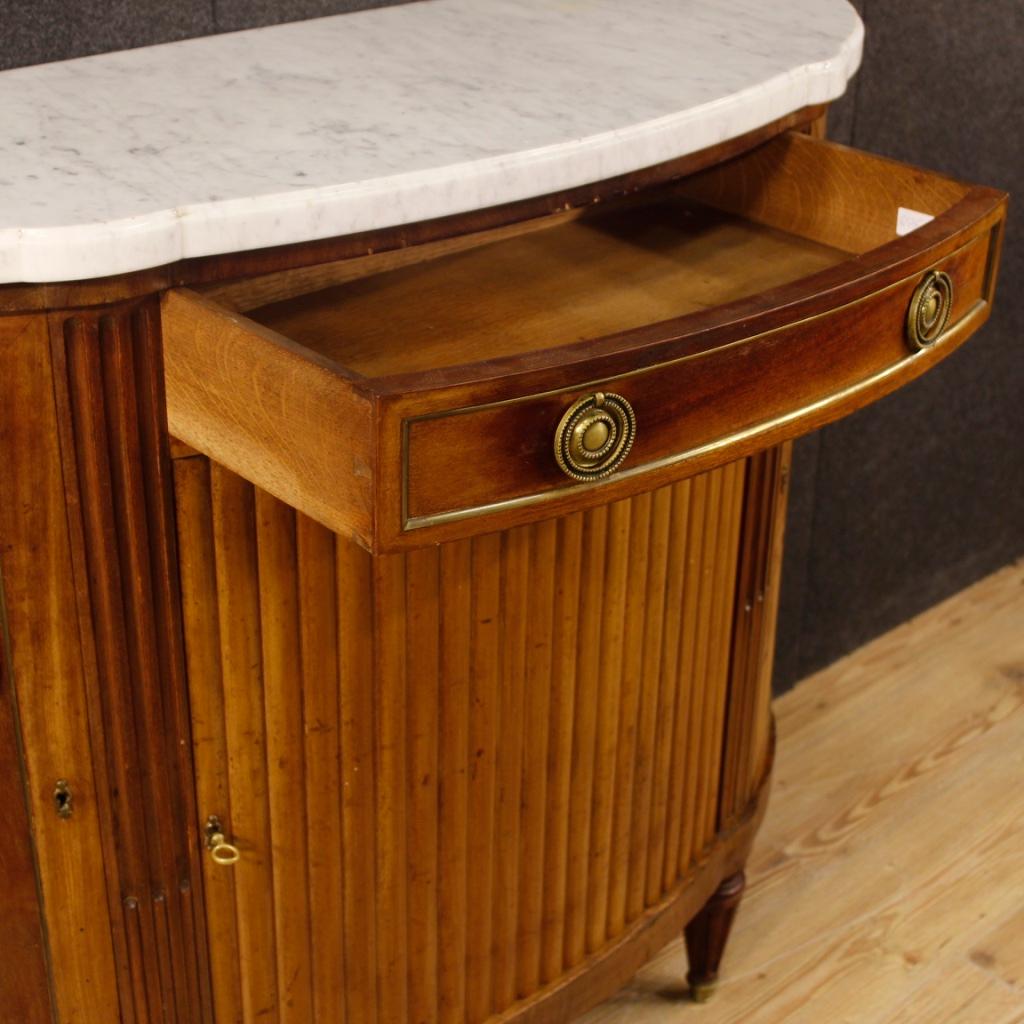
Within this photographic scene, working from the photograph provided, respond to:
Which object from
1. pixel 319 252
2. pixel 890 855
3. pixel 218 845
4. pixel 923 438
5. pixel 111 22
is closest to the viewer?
pixel 319 252

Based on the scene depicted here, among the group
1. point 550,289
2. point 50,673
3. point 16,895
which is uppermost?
point 550,289

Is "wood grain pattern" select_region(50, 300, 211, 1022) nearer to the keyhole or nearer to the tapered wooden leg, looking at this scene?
the keyhole

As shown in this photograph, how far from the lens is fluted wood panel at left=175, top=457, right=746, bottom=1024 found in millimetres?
905

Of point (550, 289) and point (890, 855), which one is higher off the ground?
point (550, 289)

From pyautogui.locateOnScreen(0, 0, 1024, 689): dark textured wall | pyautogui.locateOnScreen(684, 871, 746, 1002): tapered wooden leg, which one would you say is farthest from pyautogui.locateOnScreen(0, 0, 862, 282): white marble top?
pyautogui.locateOnScreen(684, 871, 746, 1002): tapered wooden leg

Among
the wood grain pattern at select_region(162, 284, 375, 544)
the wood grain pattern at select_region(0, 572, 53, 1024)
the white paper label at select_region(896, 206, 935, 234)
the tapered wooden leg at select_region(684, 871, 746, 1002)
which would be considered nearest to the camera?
the wood grain pattern at select_region(162, 284, 375, 544)

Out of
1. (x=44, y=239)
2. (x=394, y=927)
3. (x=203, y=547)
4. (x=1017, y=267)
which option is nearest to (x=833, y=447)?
(x=1017, y=267)

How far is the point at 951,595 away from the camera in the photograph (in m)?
2.01

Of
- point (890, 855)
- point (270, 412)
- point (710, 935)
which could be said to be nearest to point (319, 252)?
point (270, 412)

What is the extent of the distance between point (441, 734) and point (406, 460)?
31 cm

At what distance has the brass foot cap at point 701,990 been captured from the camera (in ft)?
4.58

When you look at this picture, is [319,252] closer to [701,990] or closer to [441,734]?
[441,734]

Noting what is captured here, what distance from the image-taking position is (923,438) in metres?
1.86

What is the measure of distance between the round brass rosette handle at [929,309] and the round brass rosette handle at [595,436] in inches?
8.2
